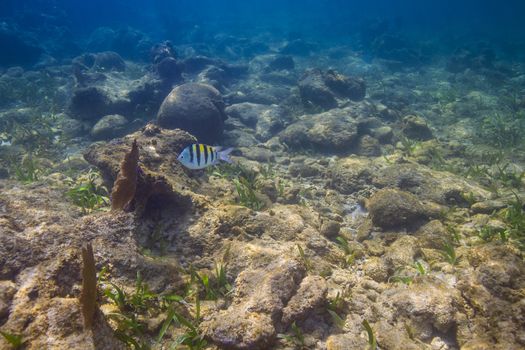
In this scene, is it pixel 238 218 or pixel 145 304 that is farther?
pixel 238 218

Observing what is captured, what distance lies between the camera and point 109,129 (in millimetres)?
11117

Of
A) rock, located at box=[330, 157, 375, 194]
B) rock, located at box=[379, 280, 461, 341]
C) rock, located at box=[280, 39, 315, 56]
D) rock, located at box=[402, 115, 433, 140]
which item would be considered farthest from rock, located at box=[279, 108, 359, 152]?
rock, located at box=[280, 39, 315, 56]

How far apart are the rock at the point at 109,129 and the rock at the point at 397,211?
9.02 meters

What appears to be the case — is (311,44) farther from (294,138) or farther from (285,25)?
(294,138)

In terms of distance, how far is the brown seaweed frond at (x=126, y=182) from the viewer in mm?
4352

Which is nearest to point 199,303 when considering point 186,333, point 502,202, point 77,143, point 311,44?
point 186,333

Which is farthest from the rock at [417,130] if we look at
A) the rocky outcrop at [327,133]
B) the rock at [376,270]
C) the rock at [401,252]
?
the rock at [376,270]

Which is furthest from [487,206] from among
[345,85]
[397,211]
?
[345,85]

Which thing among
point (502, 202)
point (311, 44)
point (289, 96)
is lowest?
point (502, 202)

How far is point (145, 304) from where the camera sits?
3447 millimetres

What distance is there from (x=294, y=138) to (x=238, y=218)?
19.5ft

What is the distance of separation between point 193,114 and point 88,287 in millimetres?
7839

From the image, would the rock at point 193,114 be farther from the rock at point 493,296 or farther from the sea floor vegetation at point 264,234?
the rock at point 493,296

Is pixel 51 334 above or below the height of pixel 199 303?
above
